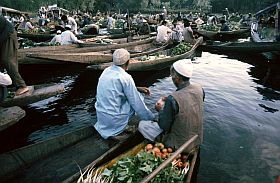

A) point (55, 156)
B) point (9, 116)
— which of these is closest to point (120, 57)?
point (55, 156)

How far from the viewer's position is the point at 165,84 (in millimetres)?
10258

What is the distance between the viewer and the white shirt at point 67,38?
1237 centimetres

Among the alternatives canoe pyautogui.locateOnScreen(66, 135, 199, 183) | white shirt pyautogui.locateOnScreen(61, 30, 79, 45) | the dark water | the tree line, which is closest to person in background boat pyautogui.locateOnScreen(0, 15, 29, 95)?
the dark water

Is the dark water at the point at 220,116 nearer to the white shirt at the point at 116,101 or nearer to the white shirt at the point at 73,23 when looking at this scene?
the white shirt at the point at 116,101

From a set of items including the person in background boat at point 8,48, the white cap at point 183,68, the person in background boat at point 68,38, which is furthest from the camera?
the person in background boat at point 68,38

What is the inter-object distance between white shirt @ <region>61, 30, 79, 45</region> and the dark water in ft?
4.17

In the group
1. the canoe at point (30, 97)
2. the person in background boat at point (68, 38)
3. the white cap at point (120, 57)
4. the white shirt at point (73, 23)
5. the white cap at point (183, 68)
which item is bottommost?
the canoe at point (30, 97)

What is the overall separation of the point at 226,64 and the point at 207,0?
5698 cm

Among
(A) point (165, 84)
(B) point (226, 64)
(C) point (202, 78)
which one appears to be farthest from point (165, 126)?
(B) point (226, 64)

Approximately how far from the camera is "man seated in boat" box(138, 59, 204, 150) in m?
3.62

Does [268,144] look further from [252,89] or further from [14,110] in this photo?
[14,110]

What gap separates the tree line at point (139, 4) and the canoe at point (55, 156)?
1465 inches

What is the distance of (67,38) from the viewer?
489 inches

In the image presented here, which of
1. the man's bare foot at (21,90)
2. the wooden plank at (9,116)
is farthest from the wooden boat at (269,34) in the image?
the wooden plank at (9,116)
